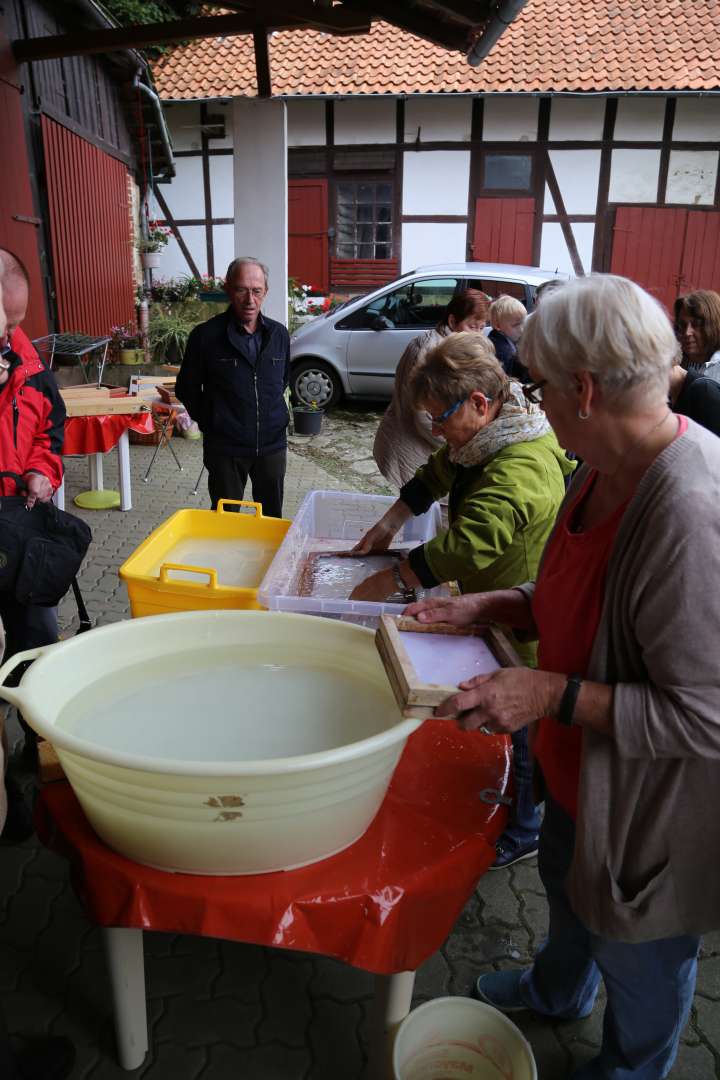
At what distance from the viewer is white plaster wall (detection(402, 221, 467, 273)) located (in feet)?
46.6

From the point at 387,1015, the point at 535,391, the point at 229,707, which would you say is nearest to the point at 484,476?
the point at 535,391

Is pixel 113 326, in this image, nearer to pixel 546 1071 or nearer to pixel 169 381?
pixel 169 381

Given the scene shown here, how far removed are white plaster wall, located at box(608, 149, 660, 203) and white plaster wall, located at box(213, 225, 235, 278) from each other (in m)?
7.14

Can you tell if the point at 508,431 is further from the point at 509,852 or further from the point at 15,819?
the point at 15,819

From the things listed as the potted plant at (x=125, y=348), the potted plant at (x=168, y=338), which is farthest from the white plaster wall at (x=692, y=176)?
the potted plant at (x=125, y=348)

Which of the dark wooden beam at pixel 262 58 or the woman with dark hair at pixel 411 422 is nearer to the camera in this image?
the woman with dark hair at pixel 411 422

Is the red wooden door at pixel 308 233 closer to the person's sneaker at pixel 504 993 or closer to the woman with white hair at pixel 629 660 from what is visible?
the person's sneaker at pixel 504 993

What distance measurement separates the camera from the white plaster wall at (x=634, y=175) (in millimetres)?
13727

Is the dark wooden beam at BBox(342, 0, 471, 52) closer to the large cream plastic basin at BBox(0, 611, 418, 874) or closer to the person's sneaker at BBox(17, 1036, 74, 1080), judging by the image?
the large cream plastic basin at BBox(0, 611, 418, 874)

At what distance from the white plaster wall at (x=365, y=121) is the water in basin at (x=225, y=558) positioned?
532 inches

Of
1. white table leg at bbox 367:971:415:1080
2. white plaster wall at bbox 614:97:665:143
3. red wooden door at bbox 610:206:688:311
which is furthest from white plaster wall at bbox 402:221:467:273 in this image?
white table leg at bbox 367:971:415:1080

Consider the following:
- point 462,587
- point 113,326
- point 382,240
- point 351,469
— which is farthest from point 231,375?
point 382,240

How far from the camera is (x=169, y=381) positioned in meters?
7.09

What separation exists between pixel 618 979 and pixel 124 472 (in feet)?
18.1
